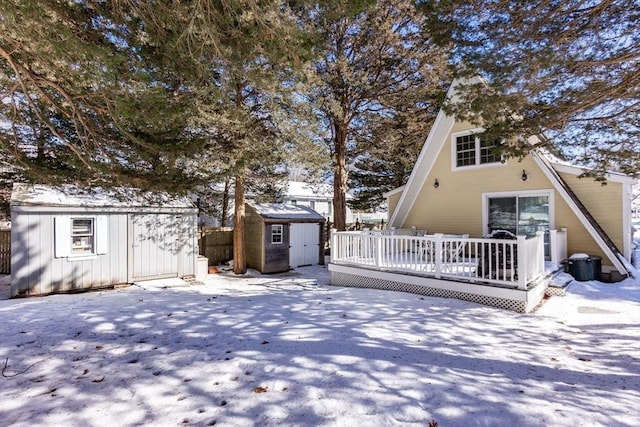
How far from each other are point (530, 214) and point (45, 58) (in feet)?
37.1

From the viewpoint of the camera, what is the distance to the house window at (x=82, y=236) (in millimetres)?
8844

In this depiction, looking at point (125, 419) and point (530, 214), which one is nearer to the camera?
point (125, 419)

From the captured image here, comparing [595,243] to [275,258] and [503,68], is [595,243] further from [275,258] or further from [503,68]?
[275,258]

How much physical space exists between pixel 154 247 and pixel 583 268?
11720mm

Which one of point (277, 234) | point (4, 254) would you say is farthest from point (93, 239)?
point (277, 234)

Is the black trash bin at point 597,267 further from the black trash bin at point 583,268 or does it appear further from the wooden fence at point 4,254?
the wooden fence at point 4,254

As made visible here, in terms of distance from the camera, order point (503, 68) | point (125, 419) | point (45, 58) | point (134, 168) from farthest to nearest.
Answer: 1. point (134, 168)
2. point (503, 68)
3. point (45, 58)
4. point (125, 419)

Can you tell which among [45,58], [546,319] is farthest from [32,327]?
[546,319]

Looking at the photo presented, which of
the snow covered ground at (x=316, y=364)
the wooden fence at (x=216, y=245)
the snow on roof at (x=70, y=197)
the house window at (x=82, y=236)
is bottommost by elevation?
the snow covered ground at (x=316, y=364)

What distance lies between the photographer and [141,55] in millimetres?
4148

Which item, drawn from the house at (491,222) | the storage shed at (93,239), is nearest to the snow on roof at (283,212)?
the storage shed at (93,239)

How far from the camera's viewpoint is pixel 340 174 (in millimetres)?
13430

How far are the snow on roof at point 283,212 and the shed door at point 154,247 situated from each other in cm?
326

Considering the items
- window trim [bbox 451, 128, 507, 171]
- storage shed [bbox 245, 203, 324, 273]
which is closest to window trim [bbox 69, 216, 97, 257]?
storage shed [bbox 245, 203, 324, 273]
